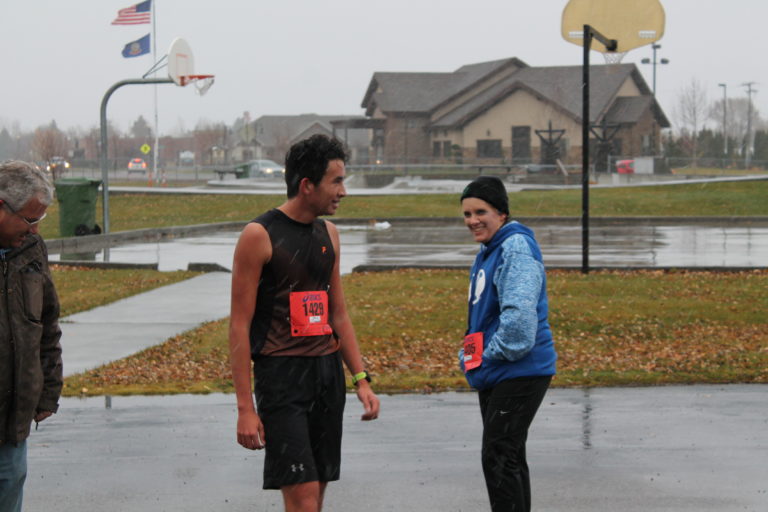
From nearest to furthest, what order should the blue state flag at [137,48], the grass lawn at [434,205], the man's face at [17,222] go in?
1. the man's face at [17,222]
2. the grass lawn at [434,205]
3. the blue state flag at [137,48]

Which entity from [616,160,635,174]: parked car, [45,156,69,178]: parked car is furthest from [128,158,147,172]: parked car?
[616,160,635,174]: parked car

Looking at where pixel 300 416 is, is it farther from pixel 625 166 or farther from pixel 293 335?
pixel 625 166

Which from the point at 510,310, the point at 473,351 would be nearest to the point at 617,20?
the point at 473,351

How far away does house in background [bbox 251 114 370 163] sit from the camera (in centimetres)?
11519

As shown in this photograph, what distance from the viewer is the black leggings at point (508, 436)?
505cm

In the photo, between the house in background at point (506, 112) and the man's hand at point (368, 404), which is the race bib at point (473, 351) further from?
the house in background at point (506, 112)

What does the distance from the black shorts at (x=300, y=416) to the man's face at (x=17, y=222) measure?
1104 millimetres

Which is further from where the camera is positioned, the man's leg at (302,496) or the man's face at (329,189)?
the man's face at (329,189)

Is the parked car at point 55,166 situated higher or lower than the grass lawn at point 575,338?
higher

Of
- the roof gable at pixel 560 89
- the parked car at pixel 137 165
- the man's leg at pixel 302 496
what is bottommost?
the man's leg at pixel 302 496

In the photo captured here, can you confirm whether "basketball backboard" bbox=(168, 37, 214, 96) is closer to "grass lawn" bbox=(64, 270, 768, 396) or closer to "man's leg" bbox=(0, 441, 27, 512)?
"grass lawn" bbox=(64, 270, 768, 396)

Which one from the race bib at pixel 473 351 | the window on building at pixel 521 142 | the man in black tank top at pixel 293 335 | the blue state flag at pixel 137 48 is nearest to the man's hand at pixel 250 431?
the man in black tank top at pixel 293 335

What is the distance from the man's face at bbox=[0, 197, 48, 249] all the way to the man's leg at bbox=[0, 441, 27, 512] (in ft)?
2.52

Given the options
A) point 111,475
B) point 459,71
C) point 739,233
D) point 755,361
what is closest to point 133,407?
point 111,475
